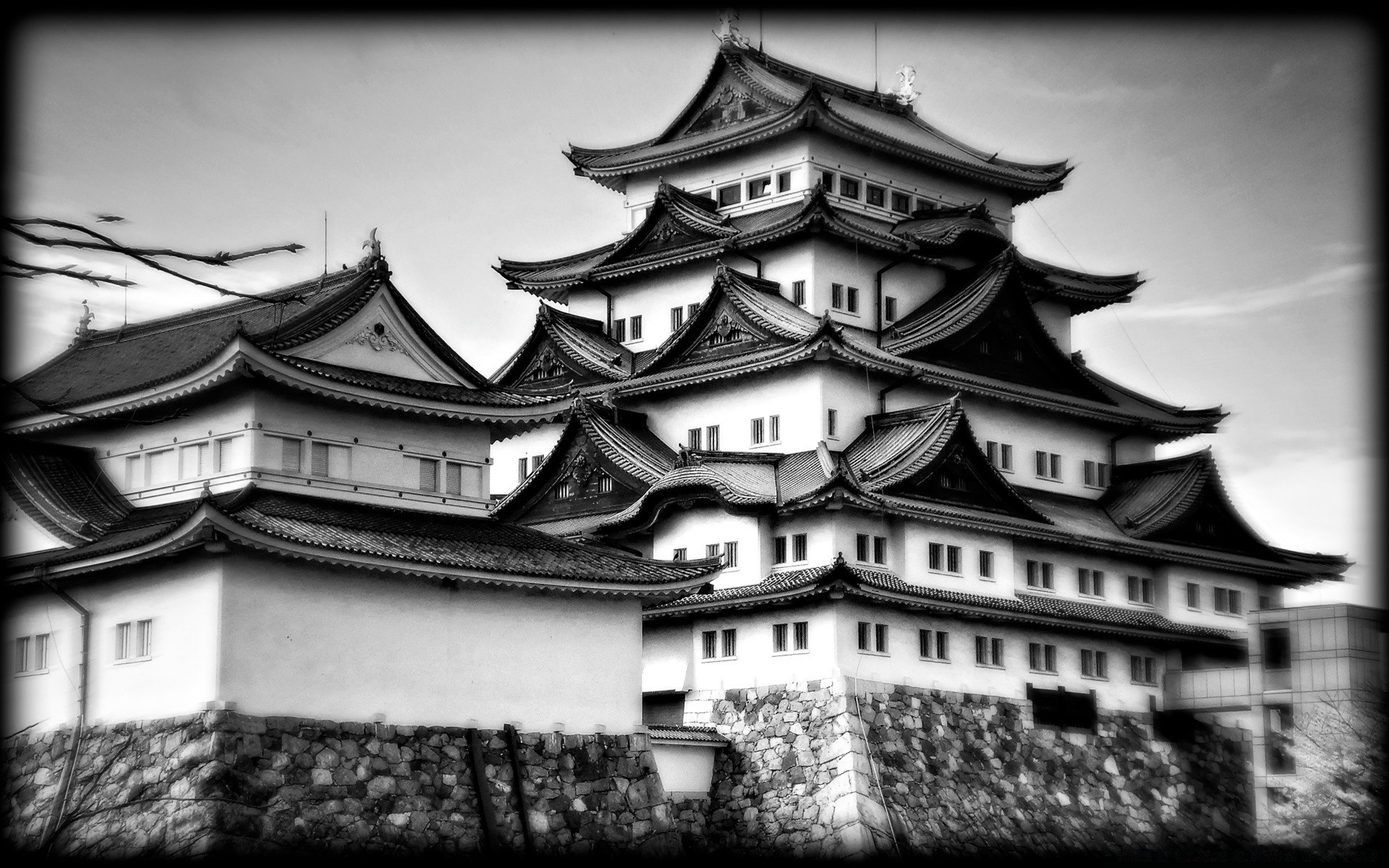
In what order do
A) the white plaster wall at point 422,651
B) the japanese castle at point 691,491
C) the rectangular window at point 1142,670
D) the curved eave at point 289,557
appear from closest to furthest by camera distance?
the curved eave at point 289,557 < the white plaster wall at point 422,651 < the japanese castle at point 691,491 < the rectangular window at point 1142,670

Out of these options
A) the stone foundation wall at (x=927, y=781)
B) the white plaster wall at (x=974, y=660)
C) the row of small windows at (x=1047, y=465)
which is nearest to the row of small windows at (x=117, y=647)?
the stone foundation wall at (x=927, y=781)

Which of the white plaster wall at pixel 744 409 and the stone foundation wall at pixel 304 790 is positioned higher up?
the white plaster wall at pixel 744 409

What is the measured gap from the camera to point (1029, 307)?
162ft

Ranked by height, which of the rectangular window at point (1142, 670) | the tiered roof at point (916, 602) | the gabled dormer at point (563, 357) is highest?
the gabled dormer at point (563, 357)

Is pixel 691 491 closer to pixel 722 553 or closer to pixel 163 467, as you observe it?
pixel 722 553

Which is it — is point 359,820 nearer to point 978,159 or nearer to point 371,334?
point 371,334

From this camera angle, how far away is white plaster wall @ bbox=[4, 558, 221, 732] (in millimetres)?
28359

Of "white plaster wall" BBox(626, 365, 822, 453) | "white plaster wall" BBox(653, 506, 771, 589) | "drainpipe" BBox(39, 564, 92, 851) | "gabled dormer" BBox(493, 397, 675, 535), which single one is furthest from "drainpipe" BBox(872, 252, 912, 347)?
"drainpipe" BBox(39, 564, 92, 851)

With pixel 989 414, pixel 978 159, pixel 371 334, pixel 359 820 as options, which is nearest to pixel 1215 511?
pixel 989 414

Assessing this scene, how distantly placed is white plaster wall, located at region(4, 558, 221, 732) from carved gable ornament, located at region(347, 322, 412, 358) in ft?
22.4

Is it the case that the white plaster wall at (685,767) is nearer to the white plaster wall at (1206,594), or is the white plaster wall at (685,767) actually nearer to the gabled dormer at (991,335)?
the gabled dormer at (991,335)

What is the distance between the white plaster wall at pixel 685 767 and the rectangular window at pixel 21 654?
1355 centimetres

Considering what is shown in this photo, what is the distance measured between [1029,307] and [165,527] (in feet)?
93.4

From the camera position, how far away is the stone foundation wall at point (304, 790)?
27.1m
